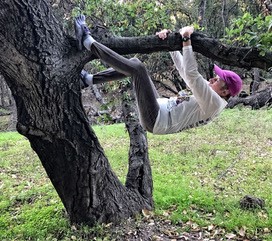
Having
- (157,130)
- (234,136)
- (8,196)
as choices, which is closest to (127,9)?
(157,130)

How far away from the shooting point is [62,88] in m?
3.52

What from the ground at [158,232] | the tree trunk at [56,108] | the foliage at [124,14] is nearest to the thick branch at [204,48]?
the tree trunk at [56,108]

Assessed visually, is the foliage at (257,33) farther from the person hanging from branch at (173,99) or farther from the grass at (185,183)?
the grass at (185,183)

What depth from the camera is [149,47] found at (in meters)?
3.54

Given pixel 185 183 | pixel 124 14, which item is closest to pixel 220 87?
pixel 124 14

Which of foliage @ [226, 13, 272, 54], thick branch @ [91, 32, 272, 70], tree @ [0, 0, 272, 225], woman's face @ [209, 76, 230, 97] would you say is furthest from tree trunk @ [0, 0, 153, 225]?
foliage @ [226, 13, 272, 54]

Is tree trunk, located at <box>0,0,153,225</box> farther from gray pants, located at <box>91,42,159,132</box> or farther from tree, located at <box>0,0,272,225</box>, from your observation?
gray pants, located at <box>91,42,159,132</box>

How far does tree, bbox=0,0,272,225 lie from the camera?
3.21 metres

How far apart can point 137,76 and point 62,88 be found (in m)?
0.79

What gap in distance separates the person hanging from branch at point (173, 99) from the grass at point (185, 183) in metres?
1.61

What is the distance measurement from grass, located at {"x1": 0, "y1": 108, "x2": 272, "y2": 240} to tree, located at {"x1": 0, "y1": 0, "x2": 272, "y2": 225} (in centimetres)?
54

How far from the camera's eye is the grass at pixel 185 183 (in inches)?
181

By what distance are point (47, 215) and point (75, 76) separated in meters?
2.41

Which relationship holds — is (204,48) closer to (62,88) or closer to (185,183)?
(62,88)
